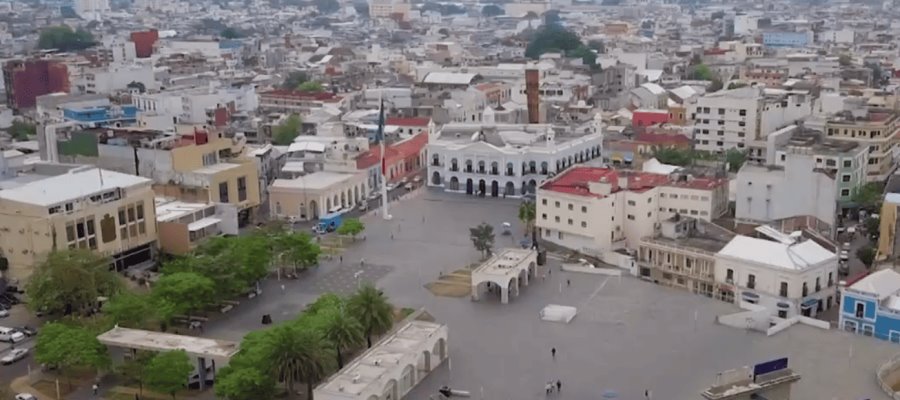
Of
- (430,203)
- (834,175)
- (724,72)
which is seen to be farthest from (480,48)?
(834,175)

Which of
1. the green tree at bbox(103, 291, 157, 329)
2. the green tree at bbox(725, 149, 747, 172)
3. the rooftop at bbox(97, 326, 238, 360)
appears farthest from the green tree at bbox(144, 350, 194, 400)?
the green tree at bbox(725, 149, 747, 172)

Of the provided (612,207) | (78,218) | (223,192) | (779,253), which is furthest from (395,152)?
(779,253)

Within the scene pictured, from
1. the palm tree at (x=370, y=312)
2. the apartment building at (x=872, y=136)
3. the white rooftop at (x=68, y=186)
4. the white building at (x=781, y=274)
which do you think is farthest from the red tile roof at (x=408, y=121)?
the palm tree at (x=370, y=312)

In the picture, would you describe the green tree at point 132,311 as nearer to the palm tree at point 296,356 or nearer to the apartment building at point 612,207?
the palm tree at point 296,356

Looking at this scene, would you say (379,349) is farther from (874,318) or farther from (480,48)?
(480,48)

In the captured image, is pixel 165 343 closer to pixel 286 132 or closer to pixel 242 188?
pixel 242 188

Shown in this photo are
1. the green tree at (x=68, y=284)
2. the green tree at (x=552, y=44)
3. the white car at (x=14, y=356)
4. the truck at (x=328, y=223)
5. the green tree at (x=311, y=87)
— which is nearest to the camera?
the white car at (x=14, y=356)
